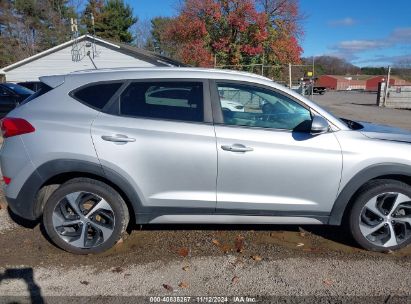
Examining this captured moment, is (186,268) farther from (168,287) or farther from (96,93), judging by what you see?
(96,93)

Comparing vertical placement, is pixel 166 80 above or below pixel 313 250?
above

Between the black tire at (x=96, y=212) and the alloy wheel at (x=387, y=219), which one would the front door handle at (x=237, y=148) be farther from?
the alloy wheel at (x=387, y=219)

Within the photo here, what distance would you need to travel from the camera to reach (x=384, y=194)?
3.45 metres

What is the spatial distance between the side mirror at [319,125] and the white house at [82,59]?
66.4 feet

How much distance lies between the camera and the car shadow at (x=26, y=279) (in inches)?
113

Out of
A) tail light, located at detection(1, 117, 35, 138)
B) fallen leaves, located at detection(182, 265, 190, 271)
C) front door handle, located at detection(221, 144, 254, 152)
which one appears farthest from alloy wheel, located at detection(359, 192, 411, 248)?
tail light, located at detection(1, 117, 35, 138)

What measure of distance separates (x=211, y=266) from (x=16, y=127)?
221 cm

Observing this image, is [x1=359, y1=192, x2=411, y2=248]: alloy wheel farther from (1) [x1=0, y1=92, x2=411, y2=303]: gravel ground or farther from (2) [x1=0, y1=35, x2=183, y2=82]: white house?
(2) [x1=0, y1=35, x2=183, y2=82]: white house

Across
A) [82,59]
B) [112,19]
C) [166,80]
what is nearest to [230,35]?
[82,59]

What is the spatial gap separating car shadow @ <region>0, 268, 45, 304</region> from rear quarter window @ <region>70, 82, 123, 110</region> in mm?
1604

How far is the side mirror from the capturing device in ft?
10.6

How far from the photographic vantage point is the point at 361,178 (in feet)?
11.1

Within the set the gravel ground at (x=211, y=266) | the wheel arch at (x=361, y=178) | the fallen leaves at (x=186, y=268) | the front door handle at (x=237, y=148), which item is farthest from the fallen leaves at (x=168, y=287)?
the wheel arch at (x=361, y=178)

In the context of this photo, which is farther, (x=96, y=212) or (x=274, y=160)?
(x=96, y=212)
